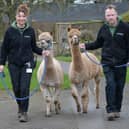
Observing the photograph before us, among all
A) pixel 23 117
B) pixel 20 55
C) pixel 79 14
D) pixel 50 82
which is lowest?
pixel 79 14

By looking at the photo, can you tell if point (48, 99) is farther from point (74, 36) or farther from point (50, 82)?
point (74, 36)

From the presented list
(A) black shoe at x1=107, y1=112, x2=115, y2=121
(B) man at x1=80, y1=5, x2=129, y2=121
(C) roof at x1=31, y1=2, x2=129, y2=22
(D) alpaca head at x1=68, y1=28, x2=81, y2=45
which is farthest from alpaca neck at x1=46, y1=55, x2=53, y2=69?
(C) roof at x1=31, y1=2, x2=129, y2=22

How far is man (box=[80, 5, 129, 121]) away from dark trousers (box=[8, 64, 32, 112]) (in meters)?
1.47

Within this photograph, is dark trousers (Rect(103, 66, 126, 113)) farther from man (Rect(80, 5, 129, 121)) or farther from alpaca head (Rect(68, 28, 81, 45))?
alpaca head (Rect(68, 28, 81, 45))

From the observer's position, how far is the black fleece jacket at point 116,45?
34.5 ft

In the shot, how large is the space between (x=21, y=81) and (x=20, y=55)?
1.58 ft

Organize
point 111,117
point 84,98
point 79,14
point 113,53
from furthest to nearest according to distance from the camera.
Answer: point 79,14, point 84,98, point 113,53, point 111,117

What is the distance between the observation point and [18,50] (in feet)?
34.7

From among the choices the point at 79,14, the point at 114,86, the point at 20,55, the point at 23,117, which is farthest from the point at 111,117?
the point at 79,14

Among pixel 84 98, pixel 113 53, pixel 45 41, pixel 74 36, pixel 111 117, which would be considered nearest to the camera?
pixel 111 117

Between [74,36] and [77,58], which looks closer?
[74,36]

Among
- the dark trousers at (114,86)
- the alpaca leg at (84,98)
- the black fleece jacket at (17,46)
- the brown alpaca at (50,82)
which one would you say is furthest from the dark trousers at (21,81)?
the dark trousers at (114,86)

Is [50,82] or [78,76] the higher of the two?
[78,76]

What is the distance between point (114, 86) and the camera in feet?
34.6
